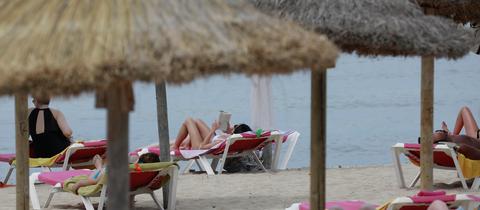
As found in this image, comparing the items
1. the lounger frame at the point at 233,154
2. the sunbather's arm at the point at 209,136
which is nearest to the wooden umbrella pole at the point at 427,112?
the lounger frame at the point at 233,154

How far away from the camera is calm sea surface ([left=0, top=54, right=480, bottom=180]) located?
1672 cm

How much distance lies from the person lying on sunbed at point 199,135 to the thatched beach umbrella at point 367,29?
686 cm

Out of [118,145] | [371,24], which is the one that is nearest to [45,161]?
[371,24]

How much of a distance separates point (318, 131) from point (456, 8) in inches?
67.4

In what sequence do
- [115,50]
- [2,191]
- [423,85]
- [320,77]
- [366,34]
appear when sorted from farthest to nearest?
[2,191]
[423,85]
[320,77]
[366,34]
[115,50]

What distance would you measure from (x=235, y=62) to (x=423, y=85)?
346 cm

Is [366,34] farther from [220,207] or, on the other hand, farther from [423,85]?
[220,207]

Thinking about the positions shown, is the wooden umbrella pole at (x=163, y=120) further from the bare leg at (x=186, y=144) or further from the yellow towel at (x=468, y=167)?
the yellow towel at (x=468, y=167)

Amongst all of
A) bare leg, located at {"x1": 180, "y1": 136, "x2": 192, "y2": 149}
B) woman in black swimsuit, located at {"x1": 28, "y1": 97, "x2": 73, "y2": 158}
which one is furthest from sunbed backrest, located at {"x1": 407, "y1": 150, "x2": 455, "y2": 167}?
woman in black swimsuit, located at {"x1": 28, "y1": 97, "x2": 73, "y2": 158}

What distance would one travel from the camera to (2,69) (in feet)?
10.9

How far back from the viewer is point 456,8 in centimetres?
654

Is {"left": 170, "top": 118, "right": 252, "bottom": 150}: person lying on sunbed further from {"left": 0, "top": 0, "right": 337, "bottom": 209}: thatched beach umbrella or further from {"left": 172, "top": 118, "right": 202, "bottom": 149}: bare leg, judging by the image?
{"left": 0, "top": 0, "right": 337, "bottom": 209}: thatched beach umbrella

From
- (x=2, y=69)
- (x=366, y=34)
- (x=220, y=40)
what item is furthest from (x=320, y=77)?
(x=2, y=69)

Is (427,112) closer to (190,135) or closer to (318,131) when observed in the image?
(318,131)
